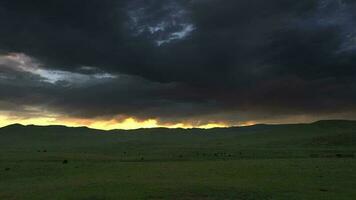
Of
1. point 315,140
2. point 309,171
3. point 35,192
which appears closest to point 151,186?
point 35,192

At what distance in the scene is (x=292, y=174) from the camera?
3372cm

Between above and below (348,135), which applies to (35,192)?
below

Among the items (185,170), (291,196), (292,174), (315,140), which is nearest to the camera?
(291,196)

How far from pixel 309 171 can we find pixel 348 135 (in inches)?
2665

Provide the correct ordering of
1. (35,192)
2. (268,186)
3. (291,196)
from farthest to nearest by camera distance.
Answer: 1. (268,186)
2. (35,192)
3. (291,196)

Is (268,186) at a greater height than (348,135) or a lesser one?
lesser

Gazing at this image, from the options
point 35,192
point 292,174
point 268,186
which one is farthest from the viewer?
point 292,174

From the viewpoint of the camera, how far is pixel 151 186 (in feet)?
86.3

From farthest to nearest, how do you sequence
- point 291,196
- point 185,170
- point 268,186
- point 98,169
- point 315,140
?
point 315,140 < point 98,169 < point 185,170 < point 268,186 < point 291,196

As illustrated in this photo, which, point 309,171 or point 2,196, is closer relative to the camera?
point 2,196

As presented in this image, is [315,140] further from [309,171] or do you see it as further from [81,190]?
[81,190]

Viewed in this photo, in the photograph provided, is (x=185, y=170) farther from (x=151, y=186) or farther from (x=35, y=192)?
(x=35, y=192)

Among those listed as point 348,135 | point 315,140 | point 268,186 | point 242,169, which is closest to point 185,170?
point 242,169

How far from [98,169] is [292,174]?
719 inches
